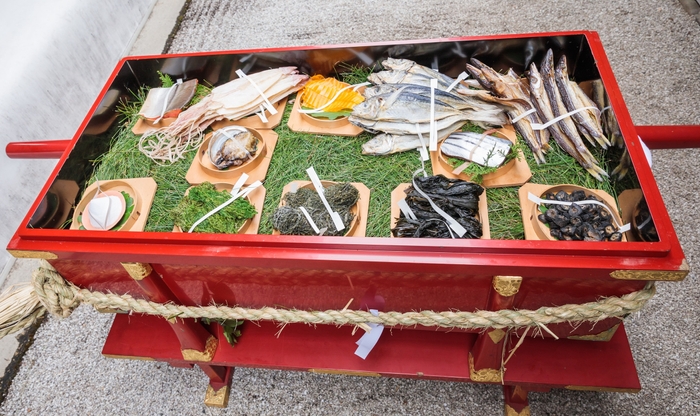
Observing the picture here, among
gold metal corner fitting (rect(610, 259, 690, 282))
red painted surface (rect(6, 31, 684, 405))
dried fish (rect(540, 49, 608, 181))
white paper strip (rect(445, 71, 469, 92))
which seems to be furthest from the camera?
white paper strip (rect(445, 71, 469, 92))

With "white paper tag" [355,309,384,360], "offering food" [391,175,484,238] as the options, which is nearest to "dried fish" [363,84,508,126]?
"offering food" [391,175,484,238]

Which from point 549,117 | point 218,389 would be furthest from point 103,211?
point 549,117

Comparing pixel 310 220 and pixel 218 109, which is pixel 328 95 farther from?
pixel 310 220

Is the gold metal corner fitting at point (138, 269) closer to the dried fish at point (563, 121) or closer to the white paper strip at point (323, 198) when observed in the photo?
the white paper strip at point (323, 198)

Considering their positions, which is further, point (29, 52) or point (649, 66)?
point (649, 66)

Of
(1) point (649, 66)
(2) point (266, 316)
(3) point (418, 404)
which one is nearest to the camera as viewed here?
(2) point (266, 316)

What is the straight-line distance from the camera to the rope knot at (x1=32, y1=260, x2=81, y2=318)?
209 centimetres

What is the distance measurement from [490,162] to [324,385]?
5.48ft

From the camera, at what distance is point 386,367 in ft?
7.57

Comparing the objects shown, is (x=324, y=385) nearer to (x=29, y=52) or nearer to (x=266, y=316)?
(x=266, y=316)

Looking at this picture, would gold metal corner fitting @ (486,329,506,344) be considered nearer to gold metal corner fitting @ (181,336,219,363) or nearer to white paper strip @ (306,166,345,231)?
white paper strip @ (306,166,345,231)

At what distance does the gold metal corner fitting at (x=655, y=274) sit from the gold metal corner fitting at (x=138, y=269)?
1878 mm

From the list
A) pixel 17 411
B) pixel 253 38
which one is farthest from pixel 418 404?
pixel 253 38

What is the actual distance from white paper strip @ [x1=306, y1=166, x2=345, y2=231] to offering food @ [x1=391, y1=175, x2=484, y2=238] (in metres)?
0.25
